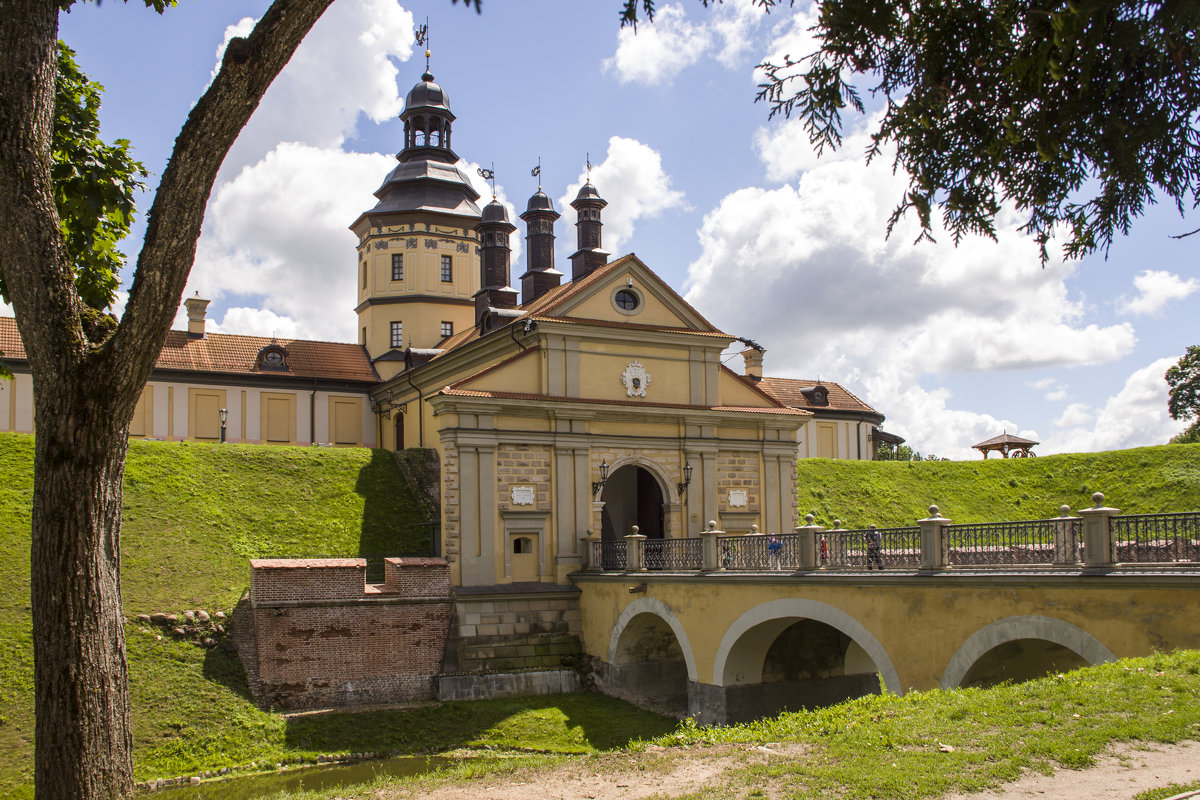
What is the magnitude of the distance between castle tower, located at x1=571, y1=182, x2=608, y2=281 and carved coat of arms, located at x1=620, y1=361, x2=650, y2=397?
16.9ft

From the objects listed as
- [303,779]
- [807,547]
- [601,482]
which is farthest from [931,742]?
[601,482]

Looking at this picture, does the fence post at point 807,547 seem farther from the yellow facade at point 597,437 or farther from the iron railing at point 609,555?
the yellow facade at point 597,437

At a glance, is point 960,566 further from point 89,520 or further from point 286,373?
point 286,373

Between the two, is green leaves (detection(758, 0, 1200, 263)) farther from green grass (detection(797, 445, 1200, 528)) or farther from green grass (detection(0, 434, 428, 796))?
green grass (detection(797, 445, 1200, 528))

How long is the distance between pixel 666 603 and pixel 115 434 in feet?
55.0

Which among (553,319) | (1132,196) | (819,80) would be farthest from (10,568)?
(1132,196)

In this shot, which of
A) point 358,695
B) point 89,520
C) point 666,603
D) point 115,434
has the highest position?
point 115,434

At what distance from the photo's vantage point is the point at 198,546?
2531 centimetres

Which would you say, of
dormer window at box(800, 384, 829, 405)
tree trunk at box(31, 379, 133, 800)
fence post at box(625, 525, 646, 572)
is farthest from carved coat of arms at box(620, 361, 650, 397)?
dormer window at box(800, 384, 829, 405)

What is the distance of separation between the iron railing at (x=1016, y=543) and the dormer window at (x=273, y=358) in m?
29.7

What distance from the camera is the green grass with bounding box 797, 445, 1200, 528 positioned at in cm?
3819

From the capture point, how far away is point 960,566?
15.2 metres

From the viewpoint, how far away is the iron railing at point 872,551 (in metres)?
16.4

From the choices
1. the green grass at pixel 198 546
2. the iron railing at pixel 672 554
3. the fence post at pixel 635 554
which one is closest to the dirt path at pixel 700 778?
the green grass at pixel 198 546
